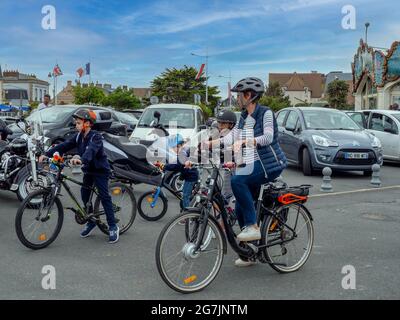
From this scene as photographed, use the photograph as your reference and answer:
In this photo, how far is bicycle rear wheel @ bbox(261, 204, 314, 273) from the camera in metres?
5.09

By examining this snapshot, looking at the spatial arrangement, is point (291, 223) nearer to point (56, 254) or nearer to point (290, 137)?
point (56, 254)

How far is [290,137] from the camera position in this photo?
13.6 m

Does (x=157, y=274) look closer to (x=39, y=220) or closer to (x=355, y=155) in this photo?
(x=39, y=220)

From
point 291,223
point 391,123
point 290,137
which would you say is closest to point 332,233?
point 291,223

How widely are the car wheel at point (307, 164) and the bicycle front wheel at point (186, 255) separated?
27.3 ft

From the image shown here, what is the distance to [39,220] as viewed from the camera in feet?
19.5

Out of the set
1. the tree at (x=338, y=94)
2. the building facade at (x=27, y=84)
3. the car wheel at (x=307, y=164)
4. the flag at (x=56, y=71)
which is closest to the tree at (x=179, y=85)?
the tree at (x=338, y=94)

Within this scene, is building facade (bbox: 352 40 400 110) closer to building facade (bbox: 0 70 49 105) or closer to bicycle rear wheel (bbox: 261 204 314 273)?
bicycle rear wheel (bbox: 261 204 314 273)

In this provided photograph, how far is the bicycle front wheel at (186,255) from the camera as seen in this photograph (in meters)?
4.39

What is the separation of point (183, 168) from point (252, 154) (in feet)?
8.33

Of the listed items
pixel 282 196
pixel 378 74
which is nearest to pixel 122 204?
pixel 282 196

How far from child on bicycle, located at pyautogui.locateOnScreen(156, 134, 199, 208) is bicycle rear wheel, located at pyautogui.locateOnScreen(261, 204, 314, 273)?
6.52 ft

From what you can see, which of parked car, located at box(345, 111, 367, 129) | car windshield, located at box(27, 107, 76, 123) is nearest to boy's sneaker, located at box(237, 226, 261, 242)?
car windshield, located at box(27, 107, 76, 123)
